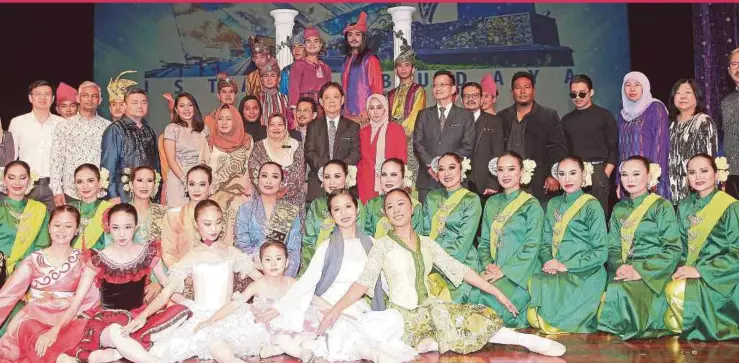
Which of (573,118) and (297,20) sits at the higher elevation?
(297,20)

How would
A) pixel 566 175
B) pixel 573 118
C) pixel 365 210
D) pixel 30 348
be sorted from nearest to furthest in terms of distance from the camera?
pixel 30 348
pixel 566 175
pixel 365 210
pixel 573 118

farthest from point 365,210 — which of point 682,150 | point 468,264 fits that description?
point 682,150

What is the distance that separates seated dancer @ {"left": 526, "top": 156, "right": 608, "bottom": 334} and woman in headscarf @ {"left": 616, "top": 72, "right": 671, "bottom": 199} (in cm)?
70

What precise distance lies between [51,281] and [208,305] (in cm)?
81

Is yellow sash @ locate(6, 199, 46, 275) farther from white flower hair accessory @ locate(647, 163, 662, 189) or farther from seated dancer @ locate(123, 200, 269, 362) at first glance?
white flower hair accessory @ locate(647, 163, 662, 189)

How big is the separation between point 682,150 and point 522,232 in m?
1.23

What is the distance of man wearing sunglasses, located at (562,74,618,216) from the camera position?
19.9 feet

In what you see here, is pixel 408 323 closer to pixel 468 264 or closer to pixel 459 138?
pixel 468 264

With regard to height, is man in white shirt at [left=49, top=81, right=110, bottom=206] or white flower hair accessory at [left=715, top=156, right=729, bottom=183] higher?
man in white shirt at [left=49, top=81, right=110, bottom=206]

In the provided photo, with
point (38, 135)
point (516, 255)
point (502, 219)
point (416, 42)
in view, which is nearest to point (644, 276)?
point (516, 255)

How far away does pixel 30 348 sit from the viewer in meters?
4.45

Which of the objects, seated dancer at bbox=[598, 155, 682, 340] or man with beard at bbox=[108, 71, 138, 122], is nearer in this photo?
seated dancer at bbox=[598, 155, 682, 340]

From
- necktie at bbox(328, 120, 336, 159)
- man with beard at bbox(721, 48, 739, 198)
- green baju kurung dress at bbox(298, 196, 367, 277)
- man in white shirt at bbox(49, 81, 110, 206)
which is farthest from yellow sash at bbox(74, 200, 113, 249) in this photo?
man with beard at bbox(721, 48, 739, 198)

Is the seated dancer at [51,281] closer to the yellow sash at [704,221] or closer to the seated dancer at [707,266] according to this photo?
the seated dancer at [707,266]
